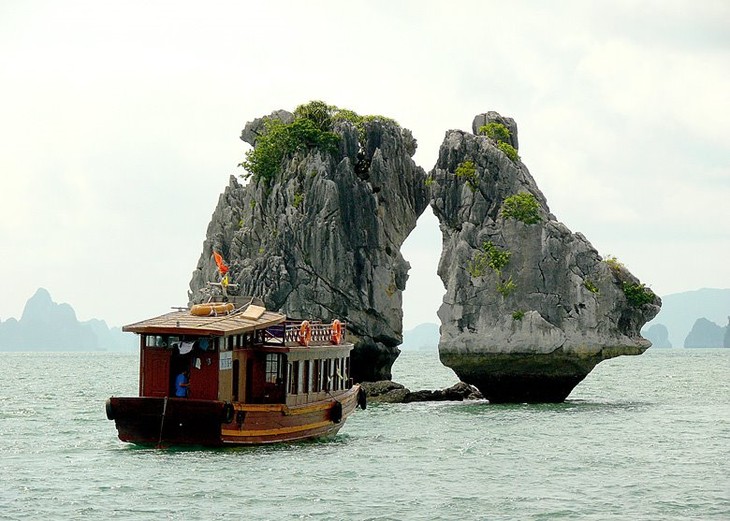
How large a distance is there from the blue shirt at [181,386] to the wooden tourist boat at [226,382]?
41 mm

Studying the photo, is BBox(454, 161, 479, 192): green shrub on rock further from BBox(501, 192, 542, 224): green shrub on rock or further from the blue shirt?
the blue shirt

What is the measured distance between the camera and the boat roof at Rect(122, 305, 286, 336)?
116ft

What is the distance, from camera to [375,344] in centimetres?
6544

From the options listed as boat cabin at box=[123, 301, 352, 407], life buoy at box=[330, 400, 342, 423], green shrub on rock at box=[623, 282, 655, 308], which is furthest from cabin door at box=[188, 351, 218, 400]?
green shrub on rock at box=[623, 282, 655, 308]

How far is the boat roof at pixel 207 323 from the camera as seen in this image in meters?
35.4

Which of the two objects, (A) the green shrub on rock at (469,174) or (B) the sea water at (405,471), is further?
(A) the green shrub on rock at (469,174)

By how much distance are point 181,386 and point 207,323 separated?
2071mm

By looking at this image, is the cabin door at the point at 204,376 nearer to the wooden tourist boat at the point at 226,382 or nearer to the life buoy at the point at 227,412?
the wooden tourist boat at the point at 226,382

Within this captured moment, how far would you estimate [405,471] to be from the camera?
33500 mm

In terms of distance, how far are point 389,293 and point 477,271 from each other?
10.5 metres

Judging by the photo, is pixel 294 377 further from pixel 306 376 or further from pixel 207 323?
pixel 207 323

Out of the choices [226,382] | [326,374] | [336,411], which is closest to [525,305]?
[326,374]

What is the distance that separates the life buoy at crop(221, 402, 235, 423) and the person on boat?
188cm

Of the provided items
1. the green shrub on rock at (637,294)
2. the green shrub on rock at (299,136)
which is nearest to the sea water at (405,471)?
the green shrub on rock at (637,294)
